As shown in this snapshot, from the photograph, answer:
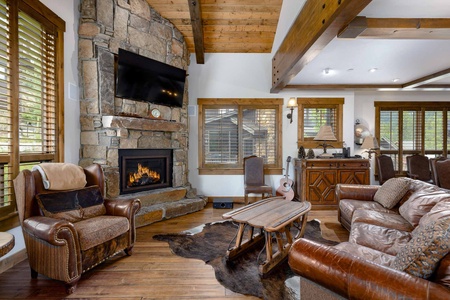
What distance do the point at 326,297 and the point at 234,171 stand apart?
3841mm

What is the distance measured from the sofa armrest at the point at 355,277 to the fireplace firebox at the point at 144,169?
3.17 m

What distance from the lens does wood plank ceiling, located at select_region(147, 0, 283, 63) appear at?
4133mm

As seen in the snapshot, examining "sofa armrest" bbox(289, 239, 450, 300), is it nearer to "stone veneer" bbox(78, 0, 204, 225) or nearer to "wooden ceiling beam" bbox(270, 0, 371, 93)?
"wooden ceiling beam" bbox(270, 0, 371, 93)

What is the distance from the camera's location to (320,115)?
524 centimetres

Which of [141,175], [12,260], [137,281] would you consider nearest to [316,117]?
[141,175]

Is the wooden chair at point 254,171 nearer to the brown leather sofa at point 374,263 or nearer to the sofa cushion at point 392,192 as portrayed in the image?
the sofa cushion at point 392,192

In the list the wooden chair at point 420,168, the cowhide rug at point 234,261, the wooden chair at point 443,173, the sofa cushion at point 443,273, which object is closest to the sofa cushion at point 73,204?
the cowhide rug at point 234,261

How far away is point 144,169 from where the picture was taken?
415cm

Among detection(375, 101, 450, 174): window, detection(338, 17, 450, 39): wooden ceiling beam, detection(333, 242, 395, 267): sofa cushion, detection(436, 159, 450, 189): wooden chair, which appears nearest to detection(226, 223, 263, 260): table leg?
detection(333, 242, 395, 267): sofa cushion

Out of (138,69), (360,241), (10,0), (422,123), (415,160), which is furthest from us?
(422,123)

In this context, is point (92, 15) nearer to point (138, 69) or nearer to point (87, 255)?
point (138, 69)

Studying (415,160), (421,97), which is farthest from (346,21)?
(421,97)

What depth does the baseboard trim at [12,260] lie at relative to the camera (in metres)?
2.33

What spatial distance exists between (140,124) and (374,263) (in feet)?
11.1
